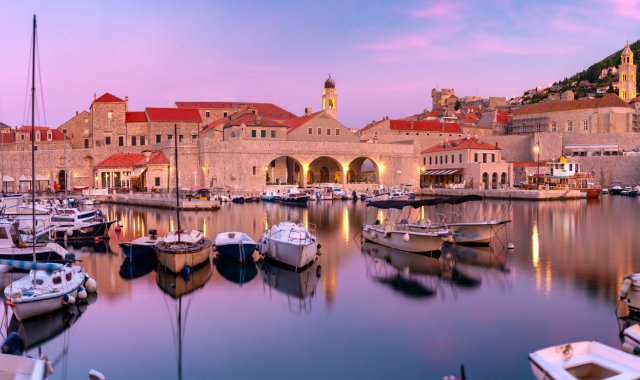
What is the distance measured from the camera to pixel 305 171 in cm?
4344

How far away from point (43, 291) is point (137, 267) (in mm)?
4781

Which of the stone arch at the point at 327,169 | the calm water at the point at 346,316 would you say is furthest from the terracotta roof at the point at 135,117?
the calm water at the point at 346,316

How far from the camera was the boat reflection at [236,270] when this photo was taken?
518 inches

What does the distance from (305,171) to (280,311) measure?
33.1 meters

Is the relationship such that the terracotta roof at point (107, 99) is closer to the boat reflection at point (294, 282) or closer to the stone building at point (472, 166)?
the stone building at point (472, 166)

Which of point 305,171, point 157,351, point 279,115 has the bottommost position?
point 157,351

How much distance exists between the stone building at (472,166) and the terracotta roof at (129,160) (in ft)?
77.2

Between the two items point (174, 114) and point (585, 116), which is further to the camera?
point (585, 116)

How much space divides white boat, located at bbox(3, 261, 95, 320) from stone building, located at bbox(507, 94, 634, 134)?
54046mm

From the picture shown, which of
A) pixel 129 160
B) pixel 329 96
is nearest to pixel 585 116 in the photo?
pixel 329 96

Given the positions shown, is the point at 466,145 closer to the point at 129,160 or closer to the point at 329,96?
the point at 329,96

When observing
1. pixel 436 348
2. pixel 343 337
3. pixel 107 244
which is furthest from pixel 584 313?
pixel 107 244

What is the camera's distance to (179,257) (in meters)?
13.1

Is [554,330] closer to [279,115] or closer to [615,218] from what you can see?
[615,218]
